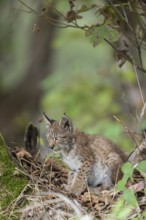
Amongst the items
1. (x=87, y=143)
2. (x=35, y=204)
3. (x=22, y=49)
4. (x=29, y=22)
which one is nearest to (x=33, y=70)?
(x=29, y=22)

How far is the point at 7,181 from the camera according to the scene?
6.66 m

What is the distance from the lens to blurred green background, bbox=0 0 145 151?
13.1 m

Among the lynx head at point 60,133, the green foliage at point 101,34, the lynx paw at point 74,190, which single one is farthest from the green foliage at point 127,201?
the lynx head at point 60,133

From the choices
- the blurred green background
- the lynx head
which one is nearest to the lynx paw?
the lynx head

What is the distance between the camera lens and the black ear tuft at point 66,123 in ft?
24.3

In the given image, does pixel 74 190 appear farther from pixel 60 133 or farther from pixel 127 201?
pixel 127 201

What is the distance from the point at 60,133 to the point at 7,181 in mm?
993

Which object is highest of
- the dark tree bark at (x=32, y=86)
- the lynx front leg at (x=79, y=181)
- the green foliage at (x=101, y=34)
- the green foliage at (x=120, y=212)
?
the green foliage at (x=101, y=34)

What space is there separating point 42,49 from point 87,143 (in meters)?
10.8

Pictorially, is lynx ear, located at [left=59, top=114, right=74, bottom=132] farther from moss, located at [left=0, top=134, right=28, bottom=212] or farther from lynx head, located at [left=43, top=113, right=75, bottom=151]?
moss, located at [left=0, top=134, right=28, bottom=212]

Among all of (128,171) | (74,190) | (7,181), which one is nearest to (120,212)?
(128,171)

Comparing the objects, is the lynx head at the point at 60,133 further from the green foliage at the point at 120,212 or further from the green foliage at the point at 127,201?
the green foliage at the point at 120,212

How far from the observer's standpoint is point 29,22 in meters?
19.1

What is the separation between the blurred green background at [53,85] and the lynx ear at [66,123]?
2.64 metres
